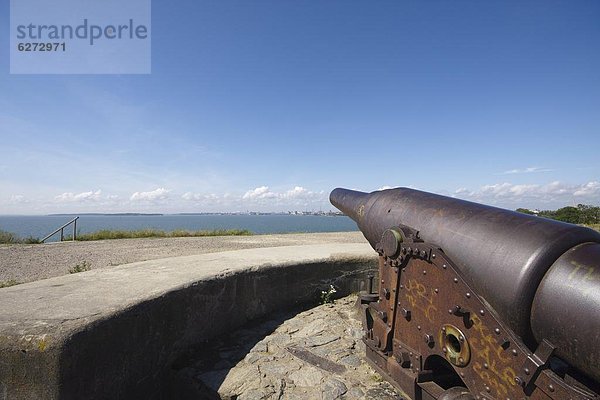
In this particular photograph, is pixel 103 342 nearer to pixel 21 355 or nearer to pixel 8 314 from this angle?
pixel 21 355

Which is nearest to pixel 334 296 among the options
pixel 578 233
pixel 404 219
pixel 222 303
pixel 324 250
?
pixel 324 250

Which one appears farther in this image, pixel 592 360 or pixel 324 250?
pixel 324 250

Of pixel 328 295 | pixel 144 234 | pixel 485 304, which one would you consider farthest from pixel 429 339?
pixel 144 234

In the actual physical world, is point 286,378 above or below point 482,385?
below

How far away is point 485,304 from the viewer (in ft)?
5.94

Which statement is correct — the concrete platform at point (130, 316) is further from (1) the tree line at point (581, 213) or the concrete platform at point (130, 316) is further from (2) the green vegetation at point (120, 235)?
(1) the tree line at point (581, 213)

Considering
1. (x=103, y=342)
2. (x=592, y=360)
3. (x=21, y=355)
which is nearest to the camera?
(x=592, y=360)

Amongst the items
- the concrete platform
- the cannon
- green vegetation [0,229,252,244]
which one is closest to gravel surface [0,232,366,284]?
green vegetation [0,229,252,244]

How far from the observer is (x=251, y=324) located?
403 centimetres

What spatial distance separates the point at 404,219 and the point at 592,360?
1.40 meters

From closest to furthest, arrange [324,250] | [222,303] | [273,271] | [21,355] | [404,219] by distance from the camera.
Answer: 1. [21,355]
2. [404,219]
3. [222,303]
4. [273,271]
5. [324,250]

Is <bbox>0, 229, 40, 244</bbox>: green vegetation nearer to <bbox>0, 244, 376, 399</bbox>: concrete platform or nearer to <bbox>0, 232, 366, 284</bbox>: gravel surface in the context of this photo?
<bbox>0, 232, 366, 284</bbox>: gravel surface

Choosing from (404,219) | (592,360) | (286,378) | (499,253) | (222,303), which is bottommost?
(286,378)

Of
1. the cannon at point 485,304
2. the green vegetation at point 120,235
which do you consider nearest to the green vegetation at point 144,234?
the green vegetation at point 120,235
